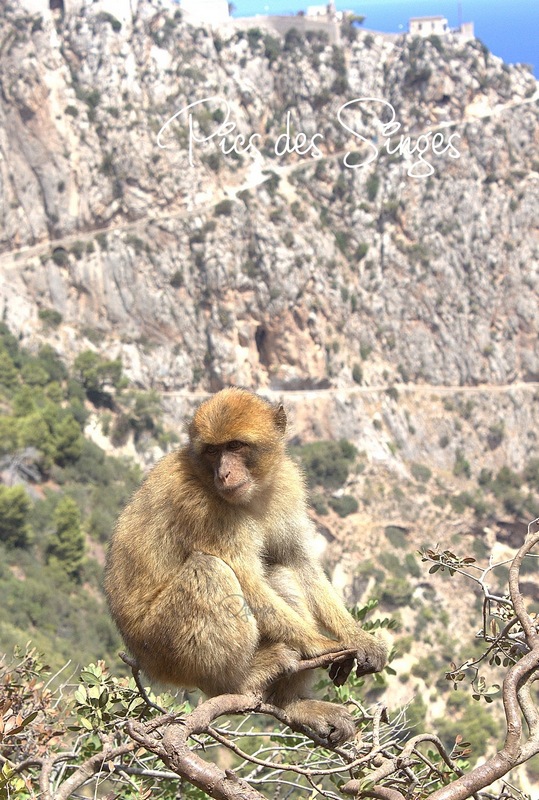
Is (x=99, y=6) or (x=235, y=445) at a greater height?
(x=99, y=6)

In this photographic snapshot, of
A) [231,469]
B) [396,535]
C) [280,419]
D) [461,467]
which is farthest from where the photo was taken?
[461,467]

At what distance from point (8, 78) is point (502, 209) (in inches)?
1405

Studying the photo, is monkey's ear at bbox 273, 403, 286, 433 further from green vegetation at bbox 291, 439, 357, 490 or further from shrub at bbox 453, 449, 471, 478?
shrub at bbox 453, 449, 471, 478

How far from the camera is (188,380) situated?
188ft

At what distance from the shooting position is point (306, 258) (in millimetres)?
60281

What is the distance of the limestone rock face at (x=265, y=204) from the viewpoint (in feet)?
187

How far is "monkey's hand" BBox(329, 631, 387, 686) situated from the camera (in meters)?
4.27

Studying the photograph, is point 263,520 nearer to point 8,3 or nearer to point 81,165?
point 81,165

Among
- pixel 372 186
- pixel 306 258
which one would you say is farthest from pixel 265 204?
pixel 372 186

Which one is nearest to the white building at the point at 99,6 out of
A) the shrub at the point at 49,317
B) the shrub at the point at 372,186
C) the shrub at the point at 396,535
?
the shrub at the point at 372,186

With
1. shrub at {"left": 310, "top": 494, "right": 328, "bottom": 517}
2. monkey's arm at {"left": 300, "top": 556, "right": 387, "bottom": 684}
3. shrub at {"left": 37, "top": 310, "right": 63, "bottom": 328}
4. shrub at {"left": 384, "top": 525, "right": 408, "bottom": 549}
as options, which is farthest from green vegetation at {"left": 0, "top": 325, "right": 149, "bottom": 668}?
monkey's arm at {"left": 300, "top": 556, "right": 387, "bottom": 684}

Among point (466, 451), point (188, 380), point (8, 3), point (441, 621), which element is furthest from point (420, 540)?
point (8, 3)

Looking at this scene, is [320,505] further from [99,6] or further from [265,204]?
[99,6]

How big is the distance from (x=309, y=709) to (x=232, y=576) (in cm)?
74
